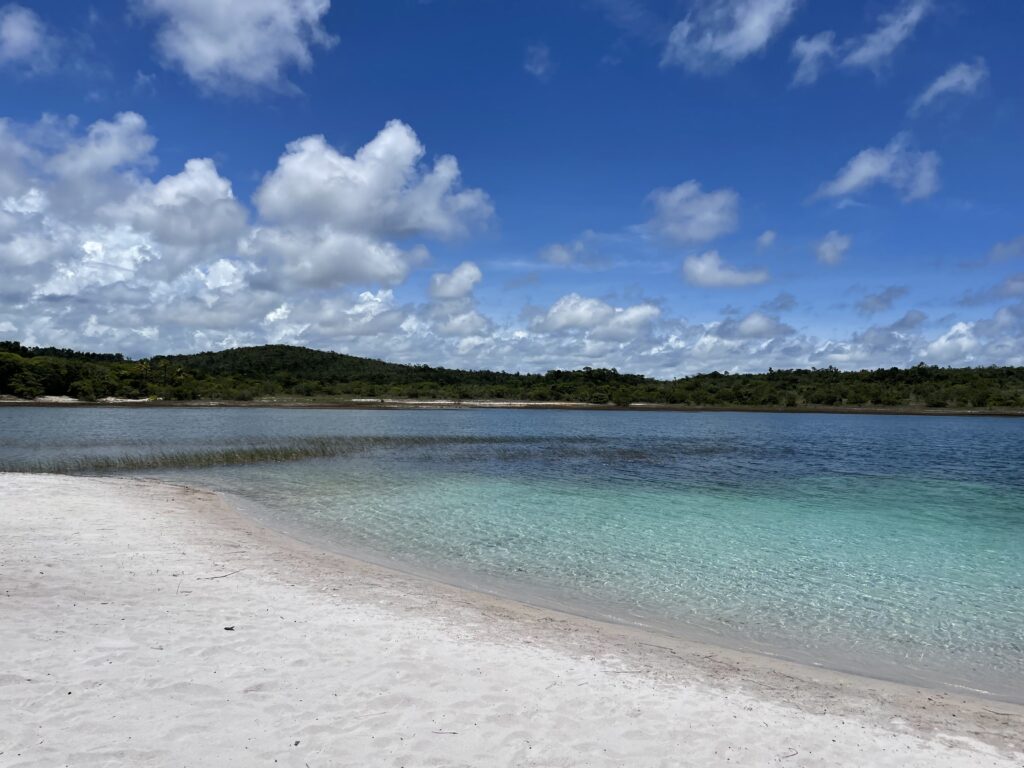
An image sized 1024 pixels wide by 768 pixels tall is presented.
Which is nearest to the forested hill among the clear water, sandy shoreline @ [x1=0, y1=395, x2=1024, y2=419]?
sandy shoreline @ [x1=0, y1=395, x2=1024, y2=419]

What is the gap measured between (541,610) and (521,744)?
14.4ft

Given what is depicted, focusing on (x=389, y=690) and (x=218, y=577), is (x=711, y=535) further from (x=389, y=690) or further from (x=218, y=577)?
(x=389, y=690)

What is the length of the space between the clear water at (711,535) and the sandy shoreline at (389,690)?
140 centimetres

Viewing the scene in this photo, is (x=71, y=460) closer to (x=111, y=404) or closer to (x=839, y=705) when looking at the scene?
(x=839, y=705)

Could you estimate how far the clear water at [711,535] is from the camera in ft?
28.4

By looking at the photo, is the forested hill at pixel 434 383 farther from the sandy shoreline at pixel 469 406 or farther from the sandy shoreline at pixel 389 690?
the sandy shoreline at pixel 389 690

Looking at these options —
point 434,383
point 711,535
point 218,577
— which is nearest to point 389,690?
point 218,577

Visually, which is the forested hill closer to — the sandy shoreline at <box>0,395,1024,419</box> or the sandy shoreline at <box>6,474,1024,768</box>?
the sandy shoreline at <box>0,395,1024,419</box>

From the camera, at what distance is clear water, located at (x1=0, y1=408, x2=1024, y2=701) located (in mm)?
8656

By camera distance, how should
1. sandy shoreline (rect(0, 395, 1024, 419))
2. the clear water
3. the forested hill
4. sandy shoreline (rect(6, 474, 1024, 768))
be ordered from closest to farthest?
sandy shoreline (rect(6, 474, 1024, 768)) → the clear water → sandy shoreline (rect(0, 395, 1024, 419)) → the forested hill

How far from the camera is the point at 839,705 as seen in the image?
605 cm

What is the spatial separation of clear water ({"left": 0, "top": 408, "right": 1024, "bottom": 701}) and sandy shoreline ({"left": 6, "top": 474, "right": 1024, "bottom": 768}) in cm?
140

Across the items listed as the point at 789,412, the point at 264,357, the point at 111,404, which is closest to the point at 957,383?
the point at 789,412

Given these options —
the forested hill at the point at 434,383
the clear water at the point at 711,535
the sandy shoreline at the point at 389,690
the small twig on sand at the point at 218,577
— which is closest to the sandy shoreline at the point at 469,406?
the forested hill at the point at 434,383
